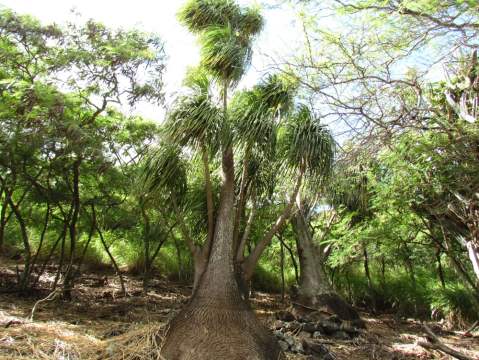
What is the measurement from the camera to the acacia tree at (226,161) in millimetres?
4074

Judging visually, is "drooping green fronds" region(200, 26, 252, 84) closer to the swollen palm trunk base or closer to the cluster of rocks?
the swollen palm trunk base

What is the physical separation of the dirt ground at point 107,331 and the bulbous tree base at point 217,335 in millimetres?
362

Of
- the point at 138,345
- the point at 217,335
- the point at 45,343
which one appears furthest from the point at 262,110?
the point at 45,343

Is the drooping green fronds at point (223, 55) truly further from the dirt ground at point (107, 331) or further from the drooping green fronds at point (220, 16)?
the dirt ground at point (107, 331)

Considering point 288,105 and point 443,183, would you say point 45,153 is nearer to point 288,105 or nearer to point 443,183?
point 288,105

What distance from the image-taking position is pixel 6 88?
5809 mm

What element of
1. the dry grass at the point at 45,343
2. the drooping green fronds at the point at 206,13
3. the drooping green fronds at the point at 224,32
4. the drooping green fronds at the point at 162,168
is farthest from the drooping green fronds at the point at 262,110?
the dry grass at the point at 45,343

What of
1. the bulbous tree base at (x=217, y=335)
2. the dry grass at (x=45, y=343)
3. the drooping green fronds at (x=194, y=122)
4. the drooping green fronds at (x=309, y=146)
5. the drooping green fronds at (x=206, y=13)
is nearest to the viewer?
the dry grass at (x=45, y=343)

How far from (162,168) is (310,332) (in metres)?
3.76

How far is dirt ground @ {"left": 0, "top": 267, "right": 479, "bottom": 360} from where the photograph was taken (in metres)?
3.98

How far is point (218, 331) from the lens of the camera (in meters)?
4.01

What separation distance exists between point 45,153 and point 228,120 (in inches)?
158

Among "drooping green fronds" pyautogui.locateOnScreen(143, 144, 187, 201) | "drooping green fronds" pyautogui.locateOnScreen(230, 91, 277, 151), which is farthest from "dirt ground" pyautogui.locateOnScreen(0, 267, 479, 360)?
"drooping green fronds" pyautogui.locateOnScreen(230, 91, 277, 151)

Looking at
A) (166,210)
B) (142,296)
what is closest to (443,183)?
(166,210)
